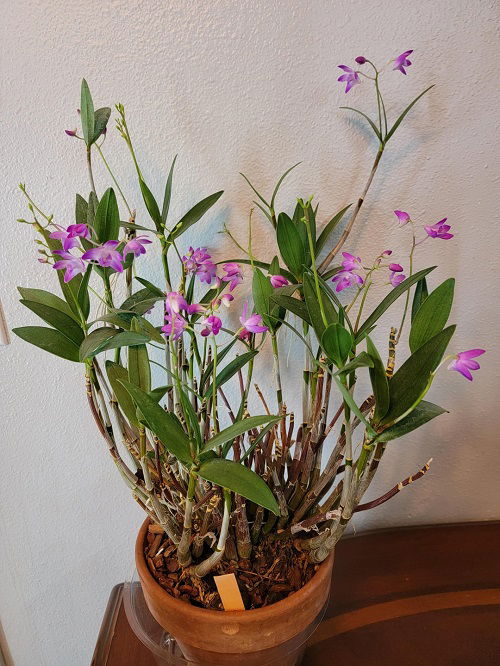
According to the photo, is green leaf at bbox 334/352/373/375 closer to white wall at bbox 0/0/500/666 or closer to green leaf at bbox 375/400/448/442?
green leaf at bbox 375/400/448/442

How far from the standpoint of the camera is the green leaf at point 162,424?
533 mm

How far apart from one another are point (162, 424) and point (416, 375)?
27cm

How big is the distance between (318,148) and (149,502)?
0.55 m

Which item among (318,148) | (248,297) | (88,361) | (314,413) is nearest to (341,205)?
(318,148)

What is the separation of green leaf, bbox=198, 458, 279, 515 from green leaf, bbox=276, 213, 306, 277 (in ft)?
0.87

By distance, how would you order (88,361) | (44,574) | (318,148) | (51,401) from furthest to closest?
(44,574)
(51,401)
(318,148)
(88,361)

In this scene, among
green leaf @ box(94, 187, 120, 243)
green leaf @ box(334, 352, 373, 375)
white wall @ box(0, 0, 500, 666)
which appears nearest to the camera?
green leaf @ box(334, 352, 373, 375)

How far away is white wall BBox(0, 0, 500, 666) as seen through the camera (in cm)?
72

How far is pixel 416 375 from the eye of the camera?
0.55 metres

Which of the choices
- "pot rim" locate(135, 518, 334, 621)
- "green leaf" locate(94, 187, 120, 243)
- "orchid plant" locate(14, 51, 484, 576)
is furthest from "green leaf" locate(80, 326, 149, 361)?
"pot rim" locate(135, 518, 334, 621)

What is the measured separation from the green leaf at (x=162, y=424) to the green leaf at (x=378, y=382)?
0.67 ft

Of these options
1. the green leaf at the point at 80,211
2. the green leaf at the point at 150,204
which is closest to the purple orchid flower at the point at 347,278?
the green leaf at the point at 150,204

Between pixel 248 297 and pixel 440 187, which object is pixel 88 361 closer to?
pixel 248 297

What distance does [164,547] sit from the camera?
787mm
